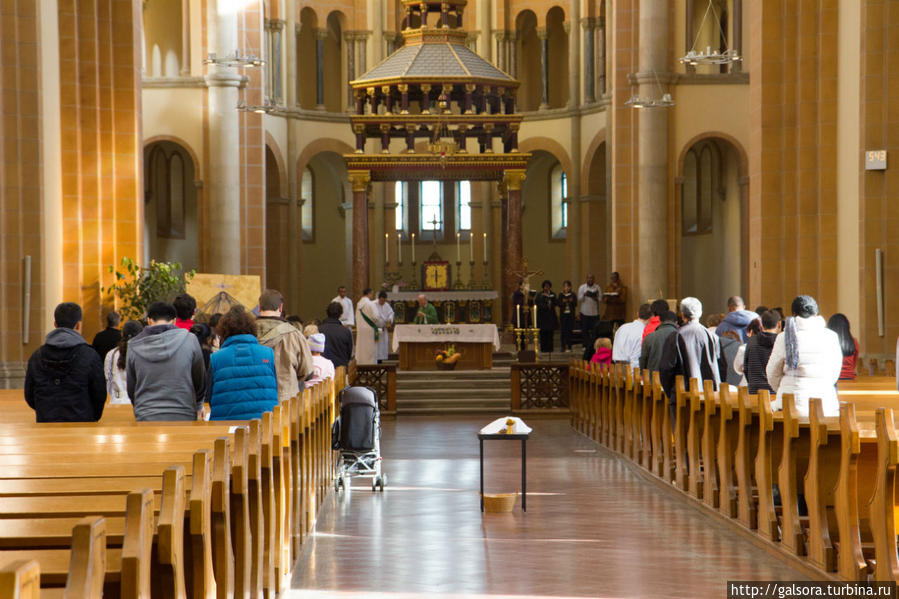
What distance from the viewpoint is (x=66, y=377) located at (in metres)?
8.01

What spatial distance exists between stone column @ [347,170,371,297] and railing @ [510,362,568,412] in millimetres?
5698

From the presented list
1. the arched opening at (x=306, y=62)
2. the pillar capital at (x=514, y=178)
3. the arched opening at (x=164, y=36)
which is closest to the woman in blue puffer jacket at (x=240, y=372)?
the pillar capital at (x=514, y=178)

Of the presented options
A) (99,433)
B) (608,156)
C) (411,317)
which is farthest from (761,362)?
(608,156)

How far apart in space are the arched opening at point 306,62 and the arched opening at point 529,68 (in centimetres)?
545

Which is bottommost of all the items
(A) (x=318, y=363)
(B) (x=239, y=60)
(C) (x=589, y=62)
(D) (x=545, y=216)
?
(A) (x=318, y=363)

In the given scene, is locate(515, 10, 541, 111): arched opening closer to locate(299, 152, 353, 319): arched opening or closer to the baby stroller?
locate(299, 152, 353, 319): arched opening

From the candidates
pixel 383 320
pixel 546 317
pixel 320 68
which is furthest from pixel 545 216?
pixel 383 320

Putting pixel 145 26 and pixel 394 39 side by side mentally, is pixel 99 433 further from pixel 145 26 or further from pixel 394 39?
pixel 394 39

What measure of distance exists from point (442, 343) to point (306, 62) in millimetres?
13996

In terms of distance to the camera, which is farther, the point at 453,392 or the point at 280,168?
the point at 280,168

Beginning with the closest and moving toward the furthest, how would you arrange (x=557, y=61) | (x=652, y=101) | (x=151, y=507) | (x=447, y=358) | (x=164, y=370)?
(x=151, y=507) < (x=164, y=370) < (x=447, y=358) < (x=652, y=101) < (x=557, y=61)

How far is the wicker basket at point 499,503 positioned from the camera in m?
9.61

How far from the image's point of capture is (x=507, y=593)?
269 inches

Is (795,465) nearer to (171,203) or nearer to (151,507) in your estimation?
(151,507)
